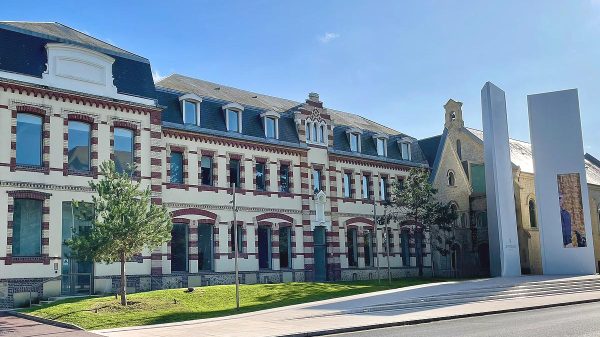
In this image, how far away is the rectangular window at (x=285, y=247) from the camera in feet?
120

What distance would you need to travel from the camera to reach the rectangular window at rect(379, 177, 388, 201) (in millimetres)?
44000

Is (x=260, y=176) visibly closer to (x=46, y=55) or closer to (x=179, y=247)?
(x=179, y=247)

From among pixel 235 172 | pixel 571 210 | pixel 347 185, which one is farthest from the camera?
pixel 347 185

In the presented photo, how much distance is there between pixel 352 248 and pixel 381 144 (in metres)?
8.46

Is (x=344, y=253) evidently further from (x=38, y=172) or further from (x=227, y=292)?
(x=38, y=172)

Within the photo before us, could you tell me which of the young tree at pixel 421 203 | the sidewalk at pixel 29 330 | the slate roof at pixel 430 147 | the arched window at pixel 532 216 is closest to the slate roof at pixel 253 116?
the slate roof at pixel 430 147

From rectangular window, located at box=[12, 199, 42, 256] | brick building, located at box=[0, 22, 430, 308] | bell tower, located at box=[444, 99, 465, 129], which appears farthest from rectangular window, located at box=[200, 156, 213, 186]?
bell tower, located at box=[444, 99, 465, 129]

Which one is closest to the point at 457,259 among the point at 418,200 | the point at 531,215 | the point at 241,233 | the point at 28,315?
the point at 531,215

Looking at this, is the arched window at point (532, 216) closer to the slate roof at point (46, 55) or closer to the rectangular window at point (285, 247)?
the rectangular window at point (285, 247)

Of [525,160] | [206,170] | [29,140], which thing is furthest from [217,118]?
[525,160]

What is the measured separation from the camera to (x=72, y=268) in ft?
88.9

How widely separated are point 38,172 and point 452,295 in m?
19.2

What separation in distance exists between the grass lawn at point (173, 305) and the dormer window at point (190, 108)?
31.9ft

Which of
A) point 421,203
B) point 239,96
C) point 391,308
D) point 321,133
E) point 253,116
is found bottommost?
Result: point 391,308
